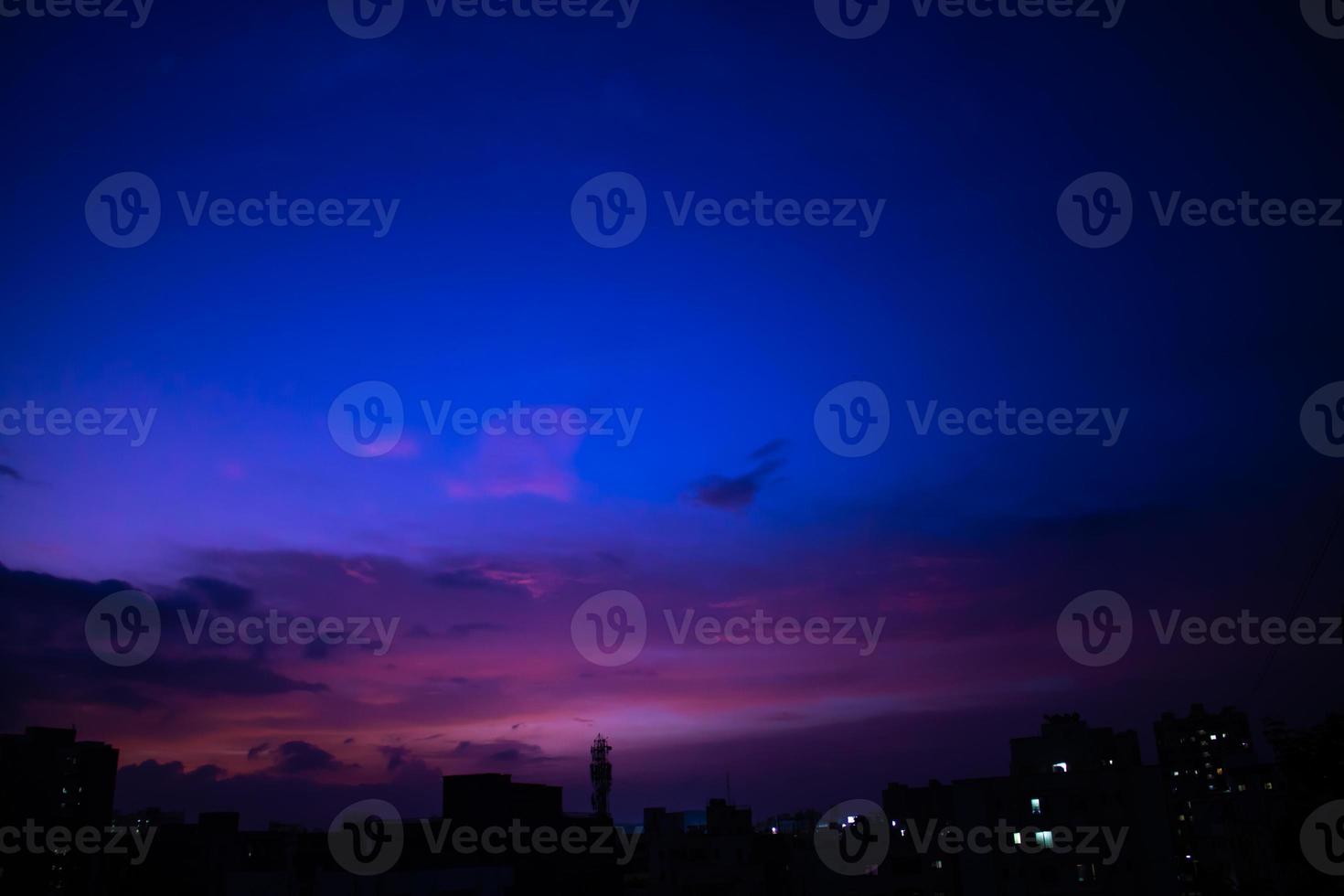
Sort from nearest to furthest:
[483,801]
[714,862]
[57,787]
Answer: [483,801]
[714,862]
[57,787]

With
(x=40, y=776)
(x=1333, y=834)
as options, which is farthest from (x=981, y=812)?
(x=40, y=776)

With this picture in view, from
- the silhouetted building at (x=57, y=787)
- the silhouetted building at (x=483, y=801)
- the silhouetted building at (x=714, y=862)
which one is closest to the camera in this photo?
the silhouetted building at (x=483, y=801)

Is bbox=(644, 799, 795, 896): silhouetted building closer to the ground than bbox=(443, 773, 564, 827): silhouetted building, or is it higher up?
closer to the ground

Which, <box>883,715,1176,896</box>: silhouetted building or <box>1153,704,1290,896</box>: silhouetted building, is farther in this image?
<box>883,715,1176,896</box>: silhouetted building

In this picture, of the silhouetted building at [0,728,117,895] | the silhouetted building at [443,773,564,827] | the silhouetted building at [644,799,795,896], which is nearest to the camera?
the silhouetted building at [443,773,564,827]

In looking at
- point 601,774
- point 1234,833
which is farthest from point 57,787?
point 1234,833

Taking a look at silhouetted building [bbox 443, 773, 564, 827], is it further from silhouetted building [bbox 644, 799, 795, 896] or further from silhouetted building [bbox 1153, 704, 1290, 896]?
silhouetted building [bbox 1153, 704, 1290, 896]

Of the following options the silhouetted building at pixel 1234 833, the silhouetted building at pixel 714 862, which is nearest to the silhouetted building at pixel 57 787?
the silhouetted building at pixel 714 862

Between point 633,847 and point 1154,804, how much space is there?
156 ft

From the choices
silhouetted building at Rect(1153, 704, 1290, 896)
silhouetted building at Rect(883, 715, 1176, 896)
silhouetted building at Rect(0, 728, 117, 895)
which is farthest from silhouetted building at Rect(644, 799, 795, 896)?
silhouetted building at Rect(0, 728, 117, 895)

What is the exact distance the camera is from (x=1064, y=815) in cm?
4538

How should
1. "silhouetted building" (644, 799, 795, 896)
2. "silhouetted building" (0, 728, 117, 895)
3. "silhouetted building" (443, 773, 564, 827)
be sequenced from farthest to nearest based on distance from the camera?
"silhouetted building" (0, 728, 117, 895), "silhouetted building" (644, 799, 795, 896), "silhouetted building" (443, 773, 564, 827)

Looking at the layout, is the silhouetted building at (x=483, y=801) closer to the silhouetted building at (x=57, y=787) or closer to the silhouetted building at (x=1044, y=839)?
the silhouetted building at (x=1044, y=839)

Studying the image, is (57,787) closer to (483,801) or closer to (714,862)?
(483,801)
